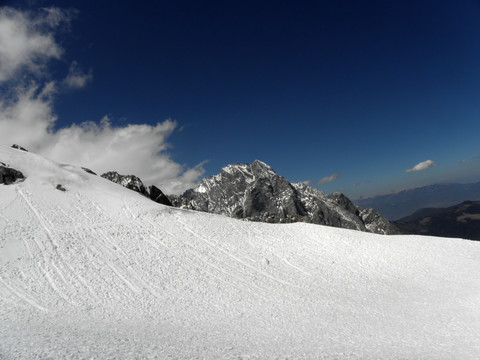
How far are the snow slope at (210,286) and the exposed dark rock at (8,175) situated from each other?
1.36 meters

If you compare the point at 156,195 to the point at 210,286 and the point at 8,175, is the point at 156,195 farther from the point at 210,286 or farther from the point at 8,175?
the point at 210,286

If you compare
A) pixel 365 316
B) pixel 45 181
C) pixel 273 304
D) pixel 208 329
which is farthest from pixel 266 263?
pixel 45 181

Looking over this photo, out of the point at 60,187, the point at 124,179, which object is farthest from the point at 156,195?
the point at 124,179

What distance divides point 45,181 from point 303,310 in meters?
41.6

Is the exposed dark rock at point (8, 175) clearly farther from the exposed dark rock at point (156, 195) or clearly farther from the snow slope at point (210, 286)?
the exposed dark rock at point (156, 195)

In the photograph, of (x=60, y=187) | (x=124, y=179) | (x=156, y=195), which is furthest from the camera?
(x=124, y=179)

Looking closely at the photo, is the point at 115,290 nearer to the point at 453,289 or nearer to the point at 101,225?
the point at 101,225

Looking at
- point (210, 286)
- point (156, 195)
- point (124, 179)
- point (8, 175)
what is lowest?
point (210, 286)

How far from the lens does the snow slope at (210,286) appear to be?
523 inches

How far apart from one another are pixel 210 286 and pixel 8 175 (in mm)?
36345

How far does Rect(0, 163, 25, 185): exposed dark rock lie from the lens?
3873 cm

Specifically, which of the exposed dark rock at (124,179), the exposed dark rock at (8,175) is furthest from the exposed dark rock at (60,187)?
the exposed dark rock at (124,179)

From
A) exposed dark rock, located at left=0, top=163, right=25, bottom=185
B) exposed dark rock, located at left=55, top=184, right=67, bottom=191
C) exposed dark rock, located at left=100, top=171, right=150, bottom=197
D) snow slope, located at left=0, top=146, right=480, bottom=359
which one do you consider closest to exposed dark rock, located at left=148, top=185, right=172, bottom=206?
exposed dark rock, located at left=100, top=171, right=150, bottom=197

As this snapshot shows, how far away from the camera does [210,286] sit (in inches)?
906
